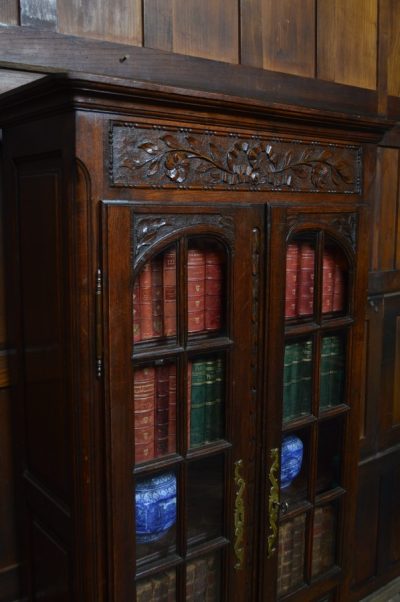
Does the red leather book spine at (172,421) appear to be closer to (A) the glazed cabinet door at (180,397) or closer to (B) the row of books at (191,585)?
(A) the glazed cabinet door at (180,397)

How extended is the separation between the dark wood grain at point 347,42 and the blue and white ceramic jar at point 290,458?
114cm

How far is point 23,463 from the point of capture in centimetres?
142

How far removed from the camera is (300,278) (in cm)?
151

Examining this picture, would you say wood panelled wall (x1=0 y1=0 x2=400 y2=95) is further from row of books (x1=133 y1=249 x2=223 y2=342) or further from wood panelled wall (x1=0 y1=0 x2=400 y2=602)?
row of books (x1=133 y1=249 x2=223 y2=342)

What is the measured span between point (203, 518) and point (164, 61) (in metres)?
1.13

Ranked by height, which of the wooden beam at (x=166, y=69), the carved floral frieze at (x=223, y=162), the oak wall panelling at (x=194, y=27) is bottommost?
the carved floral frieze at (x=223, y=162)

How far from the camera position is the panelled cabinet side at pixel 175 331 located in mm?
1143

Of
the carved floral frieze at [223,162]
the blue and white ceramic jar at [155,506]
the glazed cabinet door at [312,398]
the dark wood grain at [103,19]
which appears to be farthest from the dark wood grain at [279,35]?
the blue and white ceramic jar at [155,506]

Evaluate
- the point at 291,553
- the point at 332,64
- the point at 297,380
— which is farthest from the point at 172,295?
the point at 332,64

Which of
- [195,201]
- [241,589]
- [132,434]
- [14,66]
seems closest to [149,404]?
[132,434]

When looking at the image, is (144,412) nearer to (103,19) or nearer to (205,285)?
(205,285)

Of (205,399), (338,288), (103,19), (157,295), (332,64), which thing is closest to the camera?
(157,295)

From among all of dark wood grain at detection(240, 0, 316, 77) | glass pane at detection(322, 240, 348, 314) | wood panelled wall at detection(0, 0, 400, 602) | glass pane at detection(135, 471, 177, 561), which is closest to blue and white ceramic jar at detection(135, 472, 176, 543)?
glass pane at detection(135, 471, 177, 561)

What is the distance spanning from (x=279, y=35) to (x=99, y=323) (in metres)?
1.17
